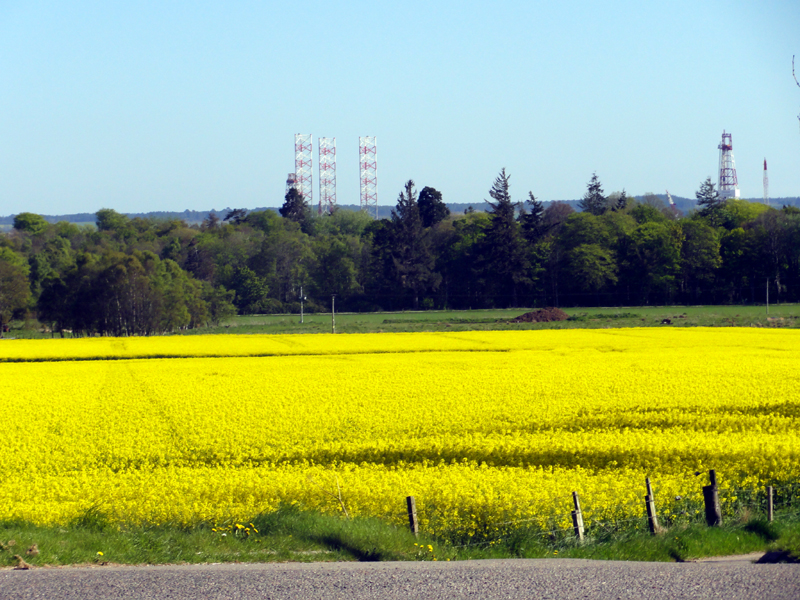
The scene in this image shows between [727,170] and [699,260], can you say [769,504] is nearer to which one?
[699,260]

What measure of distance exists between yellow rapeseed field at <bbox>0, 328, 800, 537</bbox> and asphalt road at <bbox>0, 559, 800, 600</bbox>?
8.85 ft

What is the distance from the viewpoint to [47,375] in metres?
31.7

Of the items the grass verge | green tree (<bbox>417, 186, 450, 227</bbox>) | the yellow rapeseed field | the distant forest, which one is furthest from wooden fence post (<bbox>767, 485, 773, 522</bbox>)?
green tree (<bbox>417, 186, 450, 227</bbox>)

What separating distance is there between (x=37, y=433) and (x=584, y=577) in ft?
49.1

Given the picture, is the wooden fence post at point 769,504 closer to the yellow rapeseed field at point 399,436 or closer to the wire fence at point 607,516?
the wire fence at point 607,516

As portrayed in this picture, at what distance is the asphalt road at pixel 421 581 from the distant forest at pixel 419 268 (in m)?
73.0

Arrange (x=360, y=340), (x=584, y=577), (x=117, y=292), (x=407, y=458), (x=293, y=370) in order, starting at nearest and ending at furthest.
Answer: (x=584, y=577) → (x=407, y=458) → (x=293, y=370) → (x=360, y=340) → (x=117, y=292)

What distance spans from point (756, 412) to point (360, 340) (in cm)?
3105

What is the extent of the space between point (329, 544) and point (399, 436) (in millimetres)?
7832

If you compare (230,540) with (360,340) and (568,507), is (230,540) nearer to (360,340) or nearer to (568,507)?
(568,507)

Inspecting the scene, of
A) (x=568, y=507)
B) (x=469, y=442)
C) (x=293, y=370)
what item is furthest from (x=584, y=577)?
(x=293, y=370)

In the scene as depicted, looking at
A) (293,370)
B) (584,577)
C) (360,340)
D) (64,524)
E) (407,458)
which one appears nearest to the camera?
(584,577)

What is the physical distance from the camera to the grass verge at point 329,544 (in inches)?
369

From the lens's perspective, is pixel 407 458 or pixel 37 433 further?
pixel 37 433
